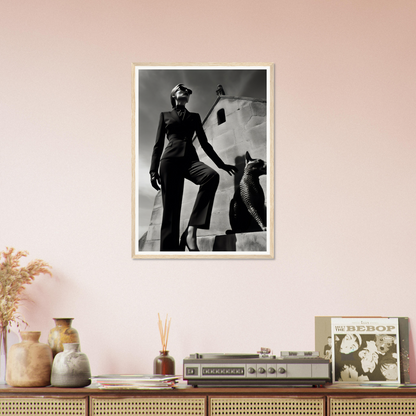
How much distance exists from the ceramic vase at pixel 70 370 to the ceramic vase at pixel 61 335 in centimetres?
9

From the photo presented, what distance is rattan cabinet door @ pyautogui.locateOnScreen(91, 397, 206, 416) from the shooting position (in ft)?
6.61

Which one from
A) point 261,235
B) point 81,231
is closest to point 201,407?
point 261,235

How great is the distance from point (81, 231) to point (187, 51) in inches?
42.4

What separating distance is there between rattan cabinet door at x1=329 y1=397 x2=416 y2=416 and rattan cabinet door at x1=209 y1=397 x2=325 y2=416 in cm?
6

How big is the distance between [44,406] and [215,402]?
2.35 ft

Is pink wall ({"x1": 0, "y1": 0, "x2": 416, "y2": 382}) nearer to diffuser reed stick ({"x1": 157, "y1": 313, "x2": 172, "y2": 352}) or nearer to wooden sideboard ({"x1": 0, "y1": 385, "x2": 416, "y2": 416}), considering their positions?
diffuser reed stick ({"x1": 157, "y1": 313, "x2": 172, "y2": 352})

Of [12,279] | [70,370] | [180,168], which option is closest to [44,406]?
[70,370]

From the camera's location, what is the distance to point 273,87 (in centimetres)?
247

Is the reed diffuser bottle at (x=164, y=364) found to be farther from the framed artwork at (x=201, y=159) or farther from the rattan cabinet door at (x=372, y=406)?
the rattan cabinet door at (x=372, y=406)

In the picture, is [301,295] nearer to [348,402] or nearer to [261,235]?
[261,235]

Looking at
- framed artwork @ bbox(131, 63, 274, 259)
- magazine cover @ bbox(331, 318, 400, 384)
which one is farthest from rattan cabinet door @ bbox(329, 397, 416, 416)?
framed artwork @ bbox(131, 63, 274, 259)

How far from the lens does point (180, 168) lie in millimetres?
2486

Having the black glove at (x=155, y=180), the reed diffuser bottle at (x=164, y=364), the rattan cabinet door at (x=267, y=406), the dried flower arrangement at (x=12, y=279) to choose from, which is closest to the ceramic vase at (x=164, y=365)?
the reed diffuser bottle at (x=164, y=364)

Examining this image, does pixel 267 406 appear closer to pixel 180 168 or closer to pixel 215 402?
pixel 215 402
